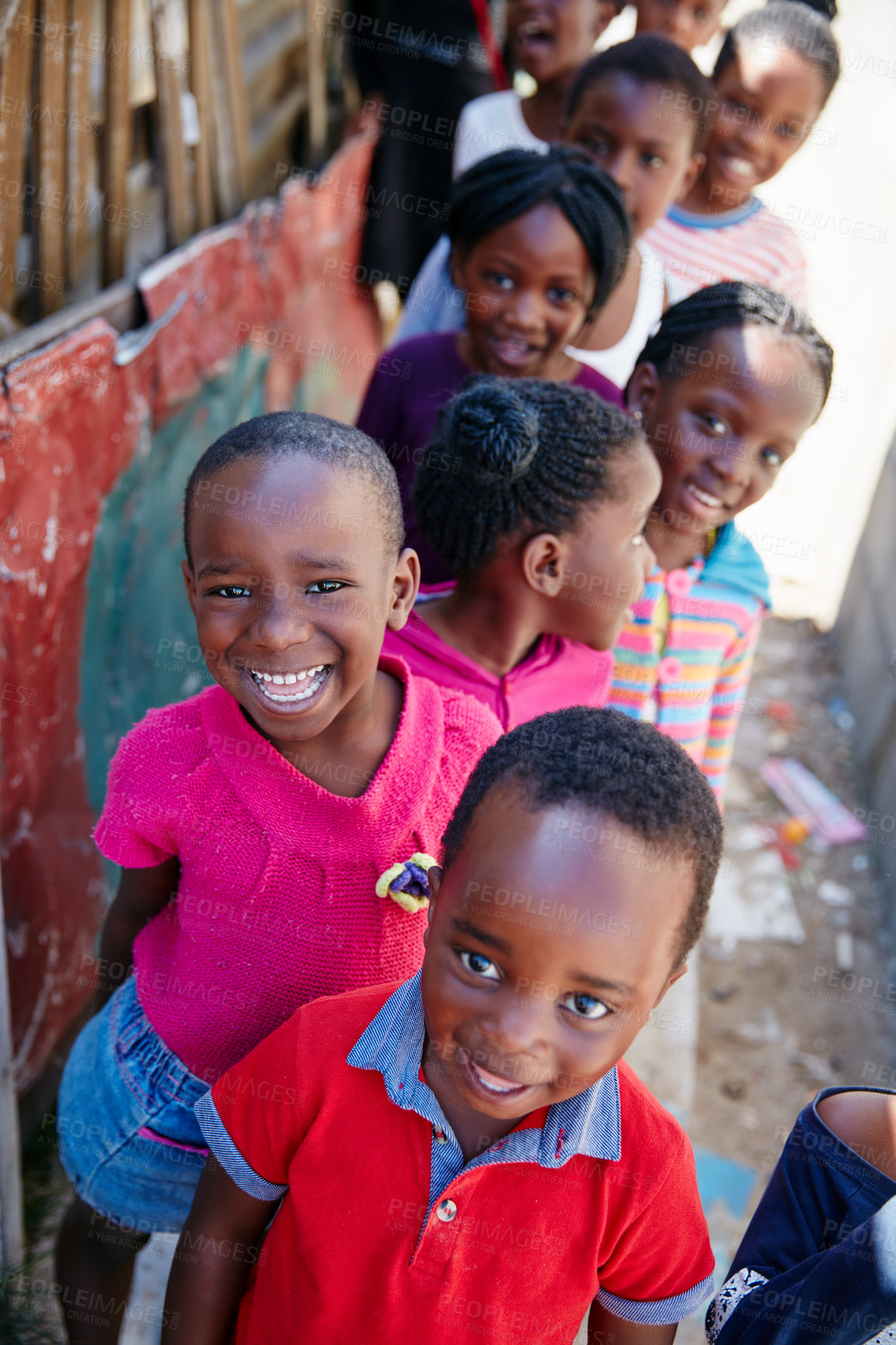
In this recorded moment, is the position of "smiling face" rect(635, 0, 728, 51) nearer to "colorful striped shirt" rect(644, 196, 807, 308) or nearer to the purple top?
"colorful striped shirt" rect(644, 196, 807, 308)

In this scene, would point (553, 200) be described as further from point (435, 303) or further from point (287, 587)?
point (287, 587)

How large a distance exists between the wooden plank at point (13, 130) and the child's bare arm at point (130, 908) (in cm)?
148

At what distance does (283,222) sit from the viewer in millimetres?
3934

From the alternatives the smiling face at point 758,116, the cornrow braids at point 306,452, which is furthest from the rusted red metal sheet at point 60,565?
the smiling face at point 758,116

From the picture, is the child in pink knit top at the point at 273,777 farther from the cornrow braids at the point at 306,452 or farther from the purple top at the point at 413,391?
the purple top at the point at 413,391

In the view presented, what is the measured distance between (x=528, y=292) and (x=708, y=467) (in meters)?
0.64

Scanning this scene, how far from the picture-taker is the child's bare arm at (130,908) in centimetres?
153

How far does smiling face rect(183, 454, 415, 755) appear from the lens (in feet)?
4.36

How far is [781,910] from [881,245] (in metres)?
5.34

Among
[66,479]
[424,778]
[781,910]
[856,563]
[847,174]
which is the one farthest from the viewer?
[847,174]

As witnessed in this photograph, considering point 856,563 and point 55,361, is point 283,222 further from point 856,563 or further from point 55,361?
point 856,563

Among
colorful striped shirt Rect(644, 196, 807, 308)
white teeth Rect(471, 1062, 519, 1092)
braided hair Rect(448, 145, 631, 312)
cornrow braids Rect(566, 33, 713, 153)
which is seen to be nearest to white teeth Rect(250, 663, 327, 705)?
white teeth Rect(471, 1062, 519, 1092)

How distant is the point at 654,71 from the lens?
2.70 metres

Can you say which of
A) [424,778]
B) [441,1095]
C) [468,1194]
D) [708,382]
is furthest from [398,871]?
[708,382]
